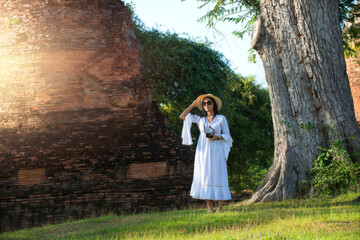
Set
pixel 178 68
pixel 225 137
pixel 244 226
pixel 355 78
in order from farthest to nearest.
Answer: pixel 178 68, pixel 355 78, pixel 225 137, pixel 244 226

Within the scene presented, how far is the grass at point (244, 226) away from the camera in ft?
13.7

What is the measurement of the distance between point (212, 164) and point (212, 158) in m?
0.09

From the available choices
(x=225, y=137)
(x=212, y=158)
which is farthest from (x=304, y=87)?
(x=212, y=158)

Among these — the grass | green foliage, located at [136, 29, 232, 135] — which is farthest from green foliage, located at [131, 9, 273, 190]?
the grass

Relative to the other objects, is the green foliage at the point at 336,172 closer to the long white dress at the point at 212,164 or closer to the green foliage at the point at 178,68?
the long white dress at the point at 212,164

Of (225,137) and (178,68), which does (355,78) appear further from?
(225,137)

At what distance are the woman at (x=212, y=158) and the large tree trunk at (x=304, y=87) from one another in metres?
1.52

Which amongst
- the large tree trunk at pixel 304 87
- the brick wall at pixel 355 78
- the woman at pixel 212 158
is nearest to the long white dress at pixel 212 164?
the woman at pixel 212 158

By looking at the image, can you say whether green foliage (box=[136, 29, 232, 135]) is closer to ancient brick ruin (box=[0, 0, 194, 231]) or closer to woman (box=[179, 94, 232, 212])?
ancient brick ruin (box=[0, 0, 194, 231])

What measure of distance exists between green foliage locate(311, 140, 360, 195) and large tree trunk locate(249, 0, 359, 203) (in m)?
0.20

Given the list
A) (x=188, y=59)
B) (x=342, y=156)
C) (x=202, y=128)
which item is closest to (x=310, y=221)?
(x=202, y=128)

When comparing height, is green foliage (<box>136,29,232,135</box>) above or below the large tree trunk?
above

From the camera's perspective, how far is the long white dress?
19.5 feet

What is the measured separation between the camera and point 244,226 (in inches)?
188
